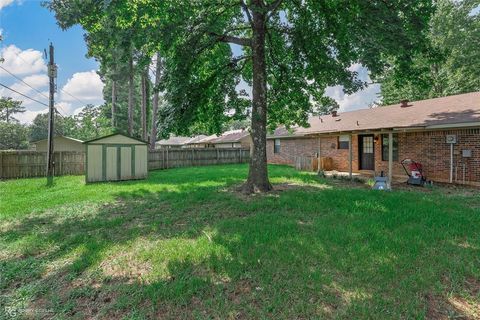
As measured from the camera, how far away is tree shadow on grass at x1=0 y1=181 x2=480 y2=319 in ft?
9.89

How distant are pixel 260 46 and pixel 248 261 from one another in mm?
7060

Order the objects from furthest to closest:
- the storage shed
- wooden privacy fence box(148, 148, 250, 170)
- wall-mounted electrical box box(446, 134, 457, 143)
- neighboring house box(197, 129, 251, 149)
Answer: neighboring house box(197, 129, 251, 149) → wooden privacy fence box(148, 148, 250, 170) → the storage shed → wall-mounted electrical box box(446, 134, 457, 143)

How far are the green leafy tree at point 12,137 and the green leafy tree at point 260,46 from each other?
56112mm

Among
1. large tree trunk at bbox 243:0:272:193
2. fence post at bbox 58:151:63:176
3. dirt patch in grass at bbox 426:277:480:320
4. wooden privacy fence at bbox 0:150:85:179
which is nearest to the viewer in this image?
dirt patch in grass at bbox 426:277:480:320

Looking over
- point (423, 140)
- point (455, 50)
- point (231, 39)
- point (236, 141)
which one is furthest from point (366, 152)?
point (236, 141)

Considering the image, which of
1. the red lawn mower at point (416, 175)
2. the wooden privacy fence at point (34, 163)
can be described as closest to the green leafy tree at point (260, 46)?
the red lawn mower at point (416, 175)

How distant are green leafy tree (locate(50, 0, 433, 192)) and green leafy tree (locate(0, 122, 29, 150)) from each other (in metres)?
56.1

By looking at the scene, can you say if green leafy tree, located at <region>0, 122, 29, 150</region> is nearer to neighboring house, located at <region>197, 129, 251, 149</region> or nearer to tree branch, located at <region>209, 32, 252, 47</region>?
neighboring house, located at <region>197, 129, 251, 149</region>

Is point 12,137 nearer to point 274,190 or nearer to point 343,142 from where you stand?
point 343,142

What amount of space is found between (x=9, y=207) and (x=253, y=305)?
7.93 meters

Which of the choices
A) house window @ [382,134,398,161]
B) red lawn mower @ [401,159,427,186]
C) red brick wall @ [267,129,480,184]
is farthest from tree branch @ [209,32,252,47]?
house window @ [382,134,398,161]

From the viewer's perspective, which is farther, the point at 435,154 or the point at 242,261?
the point at 435,154

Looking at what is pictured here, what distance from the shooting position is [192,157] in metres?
20.8

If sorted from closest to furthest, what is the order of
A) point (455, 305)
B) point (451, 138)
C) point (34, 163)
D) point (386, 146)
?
point (455, 305), point (451, 138), point (386, 146), point (34, 163)
